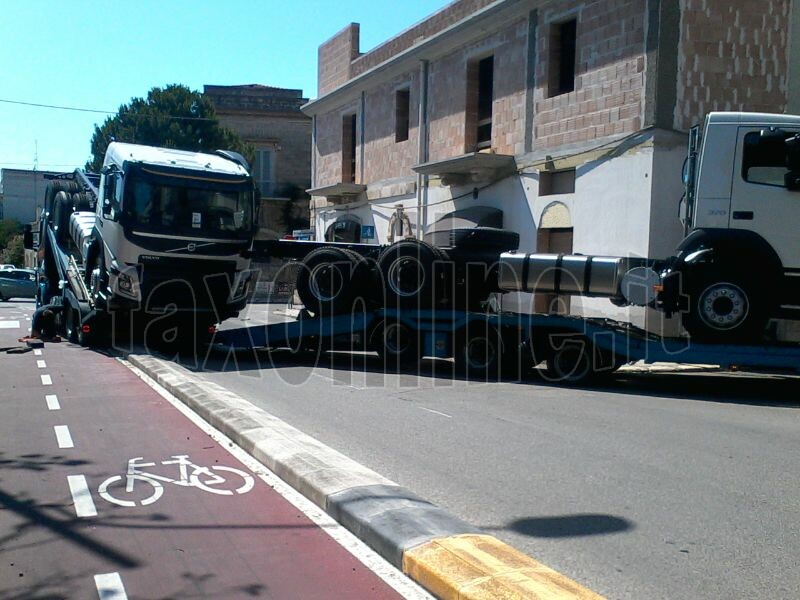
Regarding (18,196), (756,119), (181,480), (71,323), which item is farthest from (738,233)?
(18,196)

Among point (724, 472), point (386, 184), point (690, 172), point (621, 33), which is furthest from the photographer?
point (386, 184)

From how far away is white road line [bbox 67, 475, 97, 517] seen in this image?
5785mm

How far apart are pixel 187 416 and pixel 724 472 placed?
5715 millimetres

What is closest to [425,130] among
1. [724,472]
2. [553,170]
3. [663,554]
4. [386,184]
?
[386,184]

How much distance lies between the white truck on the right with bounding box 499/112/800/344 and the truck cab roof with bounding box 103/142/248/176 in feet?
28.6

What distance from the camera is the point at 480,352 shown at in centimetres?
1403

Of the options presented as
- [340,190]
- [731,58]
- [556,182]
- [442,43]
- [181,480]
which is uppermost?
[442,43]

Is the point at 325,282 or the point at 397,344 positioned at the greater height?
the point at 325,282

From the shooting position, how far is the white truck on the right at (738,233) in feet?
36.8

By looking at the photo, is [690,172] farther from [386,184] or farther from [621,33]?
[386,184]

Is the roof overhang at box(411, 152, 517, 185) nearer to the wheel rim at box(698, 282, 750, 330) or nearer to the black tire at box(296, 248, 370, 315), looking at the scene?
the black tire at box(296, 248, 370, 315)

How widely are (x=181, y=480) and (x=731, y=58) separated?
14.3 m

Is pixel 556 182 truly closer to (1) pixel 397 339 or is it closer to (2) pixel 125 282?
(1) pixel 397 339

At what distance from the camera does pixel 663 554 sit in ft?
16.5
